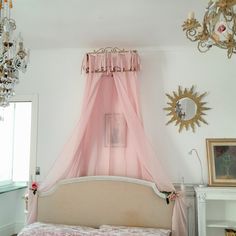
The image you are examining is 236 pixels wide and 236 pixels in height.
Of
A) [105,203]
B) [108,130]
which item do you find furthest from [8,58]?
[105,203]

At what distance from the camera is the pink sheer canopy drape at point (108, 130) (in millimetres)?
3781

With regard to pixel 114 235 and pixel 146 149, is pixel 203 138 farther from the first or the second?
pixel 114 235

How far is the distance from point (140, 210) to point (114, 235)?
0.64 metres

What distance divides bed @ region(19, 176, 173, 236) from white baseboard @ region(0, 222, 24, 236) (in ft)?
3.19

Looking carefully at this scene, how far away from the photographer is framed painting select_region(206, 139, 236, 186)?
12.1 ft

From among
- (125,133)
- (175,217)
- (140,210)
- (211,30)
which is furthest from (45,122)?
(211,30)

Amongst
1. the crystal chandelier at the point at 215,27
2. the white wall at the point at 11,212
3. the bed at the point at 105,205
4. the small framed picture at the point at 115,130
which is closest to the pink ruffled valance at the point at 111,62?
the small framed picture at the point at 115,130

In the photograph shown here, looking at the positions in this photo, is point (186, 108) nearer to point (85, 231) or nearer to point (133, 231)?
point (133, 231)

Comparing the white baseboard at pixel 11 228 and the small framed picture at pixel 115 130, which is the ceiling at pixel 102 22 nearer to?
the small framed picture at pixel 115 130

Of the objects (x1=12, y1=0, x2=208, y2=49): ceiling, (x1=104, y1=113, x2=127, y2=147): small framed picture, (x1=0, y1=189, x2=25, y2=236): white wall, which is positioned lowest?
(x1=0, y1=189, x2=25, y2=236): white wall

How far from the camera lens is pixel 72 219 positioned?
3723 mm

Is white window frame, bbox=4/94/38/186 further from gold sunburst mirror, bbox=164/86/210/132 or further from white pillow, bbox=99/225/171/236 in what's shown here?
gold sunburst mirror, bbox=164/86/210/132

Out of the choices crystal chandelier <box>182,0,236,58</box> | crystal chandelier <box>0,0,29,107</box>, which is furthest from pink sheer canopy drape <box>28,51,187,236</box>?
crystal chandelier <box>182,0,236,58</box>

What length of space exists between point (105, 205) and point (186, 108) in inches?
65.2
